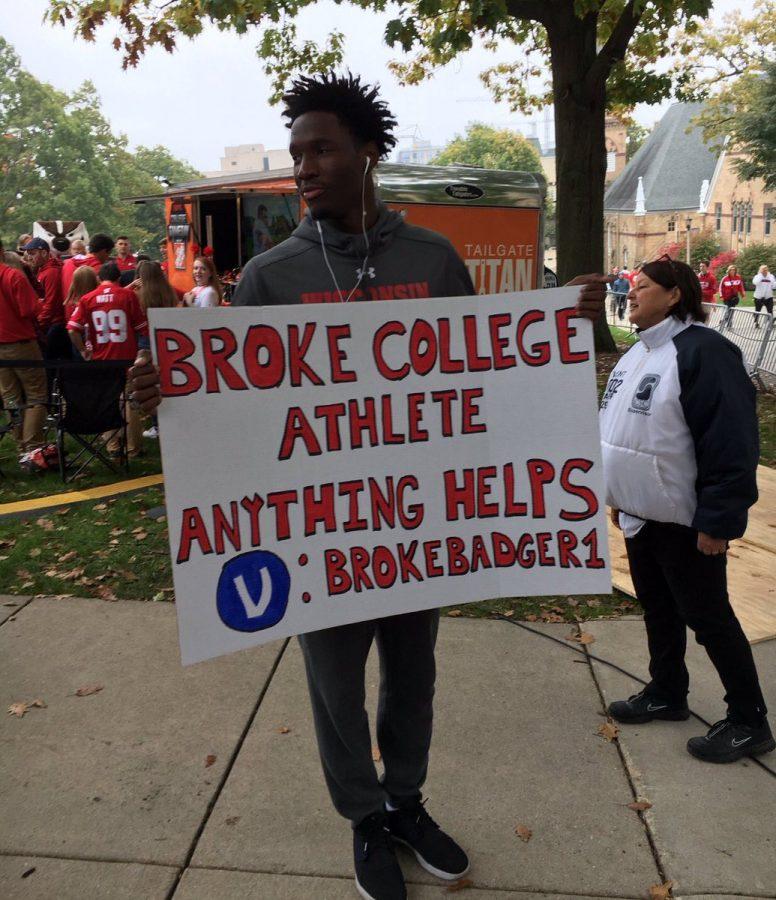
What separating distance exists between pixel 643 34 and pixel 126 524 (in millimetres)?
12405

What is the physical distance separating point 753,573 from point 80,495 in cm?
484

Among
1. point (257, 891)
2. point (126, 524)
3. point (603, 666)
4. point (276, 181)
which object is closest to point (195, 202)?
point (276, 181)

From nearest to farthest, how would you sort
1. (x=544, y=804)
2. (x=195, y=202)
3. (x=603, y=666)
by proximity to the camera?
(x=544, y=804)
(x=603, y=666)
(x=195, y=202)

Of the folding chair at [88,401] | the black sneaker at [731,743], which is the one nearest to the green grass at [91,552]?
the folding chair at [88,401]

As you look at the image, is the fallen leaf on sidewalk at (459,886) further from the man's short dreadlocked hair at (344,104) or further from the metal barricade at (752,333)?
the metal barricade at (752,333)

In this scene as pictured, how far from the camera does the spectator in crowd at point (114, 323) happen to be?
24.8ft

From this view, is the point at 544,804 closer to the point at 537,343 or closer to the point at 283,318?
the point at 537,343

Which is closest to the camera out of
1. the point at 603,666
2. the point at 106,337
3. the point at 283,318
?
the point at 283,318

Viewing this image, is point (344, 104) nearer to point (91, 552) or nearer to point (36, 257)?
point (91, 552)

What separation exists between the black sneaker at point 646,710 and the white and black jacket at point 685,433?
2.76ft

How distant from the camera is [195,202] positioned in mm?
15953

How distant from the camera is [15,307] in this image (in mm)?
7801

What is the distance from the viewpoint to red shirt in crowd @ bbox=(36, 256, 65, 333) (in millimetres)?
9156

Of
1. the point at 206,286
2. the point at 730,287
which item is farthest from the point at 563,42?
the point at 730,287
